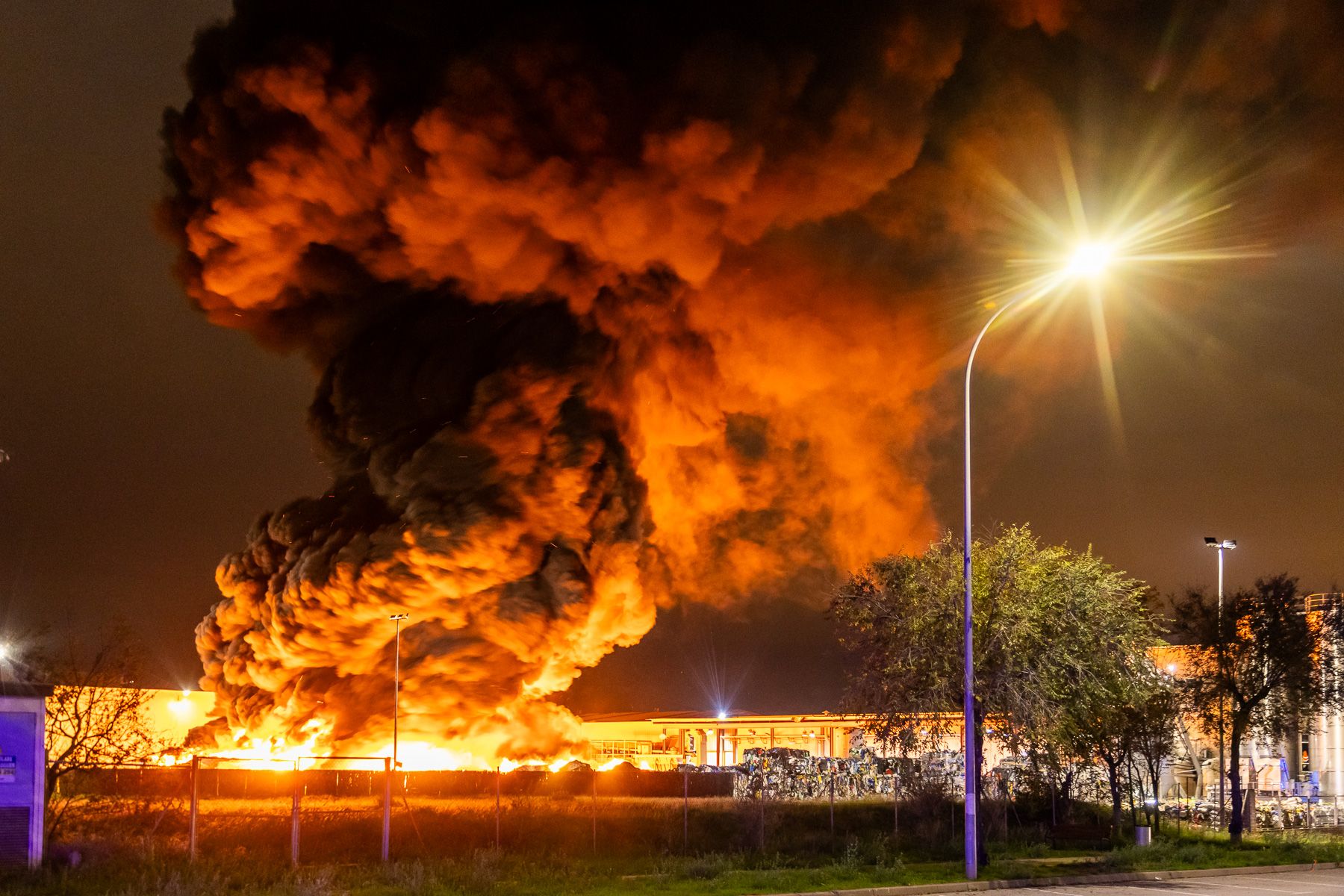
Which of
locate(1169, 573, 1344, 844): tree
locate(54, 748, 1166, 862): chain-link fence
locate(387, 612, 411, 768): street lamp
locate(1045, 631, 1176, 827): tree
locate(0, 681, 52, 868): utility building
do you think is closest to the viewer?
locate(0, 681, 52, 868): utility building

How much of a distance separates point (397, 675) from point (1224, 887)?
84.5 ft

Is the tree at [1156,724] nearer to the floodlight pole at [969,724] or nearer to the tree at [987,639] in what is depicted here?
the tree at [987,639]

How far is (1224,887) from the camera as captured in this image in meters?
25.1

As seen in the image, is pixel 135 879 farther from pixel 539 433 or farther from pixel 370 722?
pixel 370 722

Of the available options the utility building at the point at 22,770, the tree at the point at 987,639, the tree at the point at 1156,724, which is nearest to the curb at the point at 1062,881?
the tree at the point at 987,639

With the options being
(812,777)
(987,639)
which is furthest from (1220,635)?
(812,777)

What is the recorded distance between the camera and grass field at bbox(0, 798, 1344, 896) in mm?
20453

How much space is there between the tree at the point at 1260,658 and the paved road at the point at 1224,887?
249 inches

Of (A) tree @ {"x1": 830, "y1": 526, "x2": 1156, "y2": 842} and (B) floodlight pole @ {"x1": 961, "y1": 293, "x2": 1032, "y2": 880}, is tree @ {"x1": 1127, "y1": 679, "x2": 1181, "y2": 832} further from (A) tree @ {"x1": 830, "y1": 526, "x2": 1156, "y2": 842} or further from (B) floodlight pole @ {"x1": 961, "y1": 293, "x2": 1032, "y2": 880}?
(B) floodlight pole @ {"x1": 961, "y1": 293, "x2": 1032, "y2": 880}

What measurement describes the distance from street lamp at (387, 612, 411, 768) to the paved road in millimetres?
22555

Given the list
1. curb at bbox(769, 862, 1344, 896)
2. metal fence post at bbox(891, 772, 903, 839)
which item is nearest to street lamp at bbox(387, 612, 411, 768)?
metal fence post at bbox(891, 772, 903, 839)

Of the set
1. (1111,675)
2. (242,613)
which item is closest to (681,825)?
(1111,675)

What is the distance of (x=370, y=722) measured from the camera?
4566cm

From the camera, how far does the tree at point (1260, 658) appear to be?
34.1 metres
